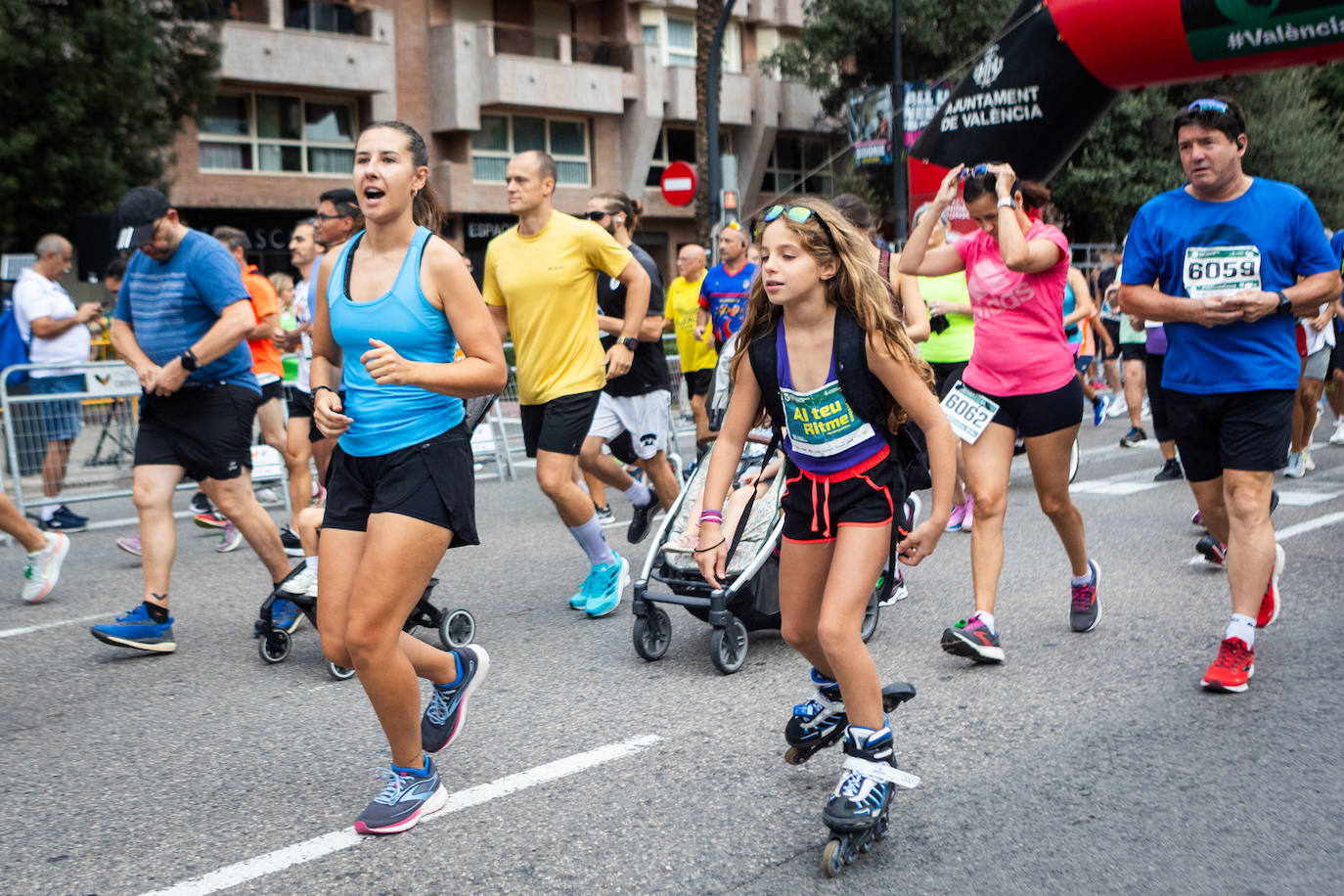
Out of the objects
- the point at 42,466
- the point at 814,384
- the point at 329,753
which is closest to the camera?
the point at 814,384

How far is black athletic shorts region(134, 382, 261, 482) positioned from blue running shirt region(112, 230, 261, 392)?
0.12m

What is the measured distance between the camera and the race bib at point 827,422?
141 inches

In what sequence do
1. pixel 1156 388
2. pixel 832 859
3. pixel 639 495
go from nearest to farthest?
pixel 832 859, pixel 1156 388, pixel 639 495

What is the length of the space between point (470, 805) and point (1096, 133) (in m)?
31.9

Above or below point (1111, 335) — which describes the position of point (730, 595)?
below

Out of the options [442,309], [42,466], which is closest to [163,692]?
[442,309]

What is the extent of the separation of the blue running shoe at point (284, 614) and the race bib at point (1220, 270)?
377 centimetres

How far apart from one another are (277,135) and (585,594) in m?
25.8

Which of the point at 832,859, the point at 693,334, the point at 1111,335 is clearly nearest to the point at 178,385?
the point at 832,859

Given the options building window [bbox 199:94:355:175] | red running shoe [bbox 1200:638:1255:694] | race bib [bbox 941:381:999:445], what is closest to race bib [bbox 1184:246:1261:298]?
race bib [bbox 941:381:999:445]

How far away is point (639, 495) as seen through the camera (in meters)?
7.97

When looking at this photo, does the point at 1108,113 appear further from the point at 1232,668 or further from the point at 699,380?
the point at 1232,668

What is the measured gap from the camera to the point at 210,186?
28.4 m

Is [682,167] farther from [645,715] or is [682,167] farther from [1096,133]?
[1096,133]
